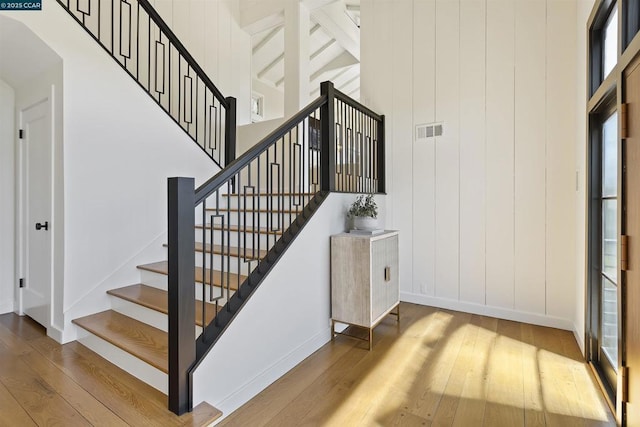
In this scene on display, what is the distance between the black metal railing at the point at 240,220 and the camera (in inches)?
66.7

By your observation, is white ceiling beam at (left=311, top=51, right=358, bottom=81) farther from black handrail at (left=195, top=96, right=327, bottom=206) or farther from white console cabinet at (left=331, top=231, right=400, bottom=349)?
white console cabinet at (left=331, top=231, right=400, bottom=349)

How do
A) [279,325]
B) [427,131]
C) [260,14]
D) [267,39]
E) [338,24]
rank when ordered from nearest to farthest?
[279,325] → [427,131] → [260,14] → [338,24] → [267,39]

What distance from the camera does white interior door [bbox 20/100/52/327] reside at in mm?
2760

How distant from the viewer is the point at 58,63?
2.59 metres

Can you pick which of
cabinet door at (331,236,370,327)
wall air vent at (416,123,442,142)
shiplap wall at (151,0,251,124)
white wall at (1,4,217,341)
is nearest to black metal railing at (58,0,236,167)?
shiplap wall at (151,0,251,124)

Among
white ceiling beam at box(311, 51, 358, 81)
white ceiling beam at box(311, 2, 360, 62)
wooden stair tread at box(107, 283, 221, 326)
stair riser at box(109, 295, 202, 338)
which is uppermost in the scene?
white ceiling beam at box(311, 51, 358, 81)

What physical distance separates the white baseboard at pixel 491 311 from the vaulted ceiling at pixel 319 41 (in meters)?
4.13

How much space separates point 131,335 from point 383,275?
6.66 ft

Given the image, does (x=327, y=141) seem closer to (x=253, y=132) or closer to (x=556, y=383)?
(x=253, y=132)

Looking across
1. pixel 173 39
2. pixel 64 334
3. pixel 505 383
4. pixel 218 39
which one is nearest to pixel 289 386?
pixel 505 383

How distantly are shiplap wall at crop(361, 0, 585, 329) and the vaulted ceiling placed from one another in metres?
1.42

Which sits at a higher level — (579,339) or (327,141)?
(327,141)

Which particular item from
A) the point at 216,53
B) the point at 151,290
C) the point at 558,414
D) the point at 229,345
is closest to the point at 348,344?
the point at 229,345

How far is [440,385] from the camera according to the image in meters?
2.12
